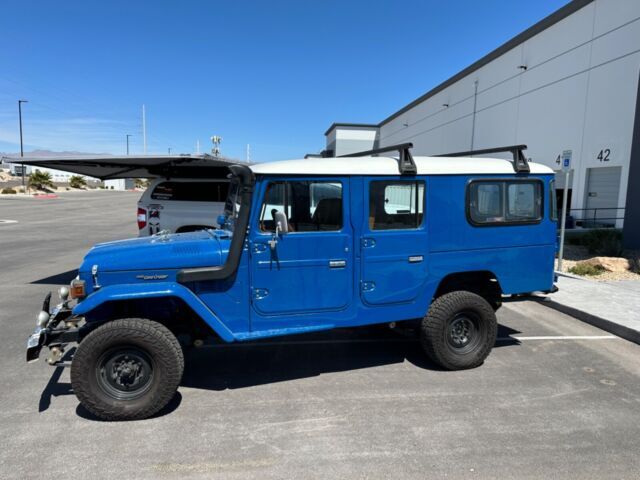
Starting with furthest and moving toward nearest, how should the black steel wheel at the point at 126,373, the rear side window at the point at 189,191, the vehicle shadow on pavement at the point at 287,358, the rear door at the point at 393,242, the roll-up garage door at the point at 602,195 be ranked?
1. the roll-up garage door at the point at 602,195
2. the rear side window at the point at 189,191
3. the vehicle shadow on pavement at the point at 287,358
4. the rear door at the point at 393,242
5. the black steel wheel at the point at 126,373

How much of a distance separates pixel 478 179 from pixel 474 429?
8.20 ft

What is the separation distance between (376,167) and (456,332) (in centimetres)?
206

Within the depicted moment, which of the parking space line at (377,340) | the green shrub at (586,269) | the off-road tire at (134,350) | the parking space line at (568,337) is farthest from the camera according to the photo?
the green shrub at (586,269)

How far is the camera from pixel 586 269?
9695mm

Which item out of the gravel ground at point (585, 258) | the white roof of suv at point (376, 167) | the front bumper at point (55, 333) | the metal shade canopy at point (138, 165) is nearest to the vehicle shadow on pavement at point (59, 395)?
the front bumper at point (55, 333)

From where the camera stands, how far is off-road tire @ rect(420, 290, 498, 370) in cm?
460

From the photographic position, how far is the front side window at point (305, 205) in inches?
158

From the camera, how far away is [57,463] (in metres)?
3.11

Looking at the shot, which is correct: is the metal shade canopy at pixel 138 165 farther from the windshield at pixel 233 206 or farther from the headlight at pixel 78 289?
the headlight at pixel 78 289

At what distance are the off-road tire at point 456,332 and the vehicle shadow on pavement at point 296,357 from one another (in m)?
0.26

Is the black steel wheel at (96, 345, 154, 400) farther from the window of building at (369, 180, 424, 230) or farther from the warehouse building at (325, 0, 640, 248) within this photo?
the warehouse building at (325, 0, 640, 248)

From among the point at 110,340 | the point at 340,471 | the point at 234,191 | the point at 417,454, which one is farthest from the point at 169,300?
the point at 417,454

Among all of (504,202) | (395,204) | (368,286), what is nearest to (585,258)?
(504,202)

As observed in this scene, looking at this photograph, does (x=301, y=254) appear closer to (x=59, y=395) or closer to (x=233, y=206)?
(x=233, y=206)
